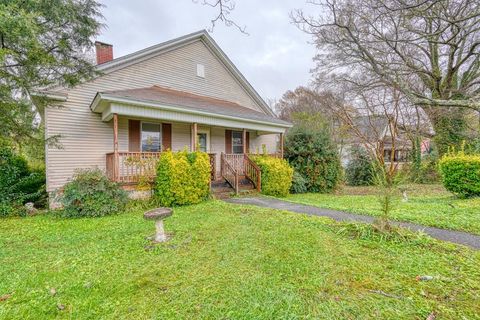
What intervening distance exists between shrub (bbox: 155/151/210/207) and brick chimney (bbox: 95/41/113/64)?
18.9 feet

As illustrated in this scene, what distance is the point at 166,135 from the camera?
10.5m

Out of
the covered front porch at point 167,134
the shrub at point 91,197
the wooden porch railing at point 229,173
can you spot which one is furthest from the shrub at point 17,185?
the wooden porch railing at point 229,173

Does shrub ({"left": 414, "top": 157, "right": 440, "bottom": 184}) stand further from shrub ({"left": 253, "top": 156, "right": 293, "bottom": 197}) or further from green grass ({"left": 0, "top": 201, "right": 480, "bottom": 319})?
green grass ({"left": 0, "top": 201, "right": 480, "bottom": 319})

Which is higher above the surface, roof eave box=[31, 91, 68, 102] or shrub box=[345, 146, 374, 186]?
roof eave box=[31, 91, 68, 102]

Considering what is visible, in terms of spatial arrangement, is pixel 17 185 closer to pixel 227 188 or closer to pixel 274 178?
pixel 227 188

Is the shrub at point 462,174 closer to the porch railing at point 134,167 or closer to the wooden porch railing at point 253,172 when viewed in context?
the wooden porch railing at point 253,172

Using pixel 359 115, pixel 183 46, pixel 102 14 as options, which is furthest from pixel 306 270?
pixel 359 115

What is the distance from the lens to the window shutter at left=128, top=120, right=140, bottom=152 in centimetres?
967

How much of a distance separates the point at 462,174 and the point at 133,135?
1236 cm

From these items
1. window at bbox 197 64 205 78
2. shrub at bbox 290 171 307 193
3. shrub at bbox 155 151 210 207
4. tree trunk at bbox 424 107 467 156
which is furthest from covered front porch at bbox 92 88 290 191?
tree trunk at bbox 424 107 467 156

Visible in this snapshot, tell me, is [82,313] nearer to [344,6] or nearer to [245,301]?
[245,301]

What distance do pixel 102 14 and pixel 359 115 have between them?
16521 mm

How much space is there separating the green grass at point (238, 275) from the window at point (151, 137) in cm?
543

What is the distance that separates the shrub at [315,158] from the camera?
12.6 meters
